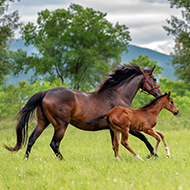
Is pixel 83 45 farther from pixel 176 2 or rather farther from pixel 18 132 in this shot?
pixel 18 132

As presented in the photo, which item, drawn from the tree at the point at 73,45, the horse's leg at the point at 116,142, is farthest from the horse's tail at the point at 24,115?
the tree at the point at 73,45

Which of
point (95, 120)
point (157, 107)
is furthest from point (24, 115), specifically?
point (157, 107)

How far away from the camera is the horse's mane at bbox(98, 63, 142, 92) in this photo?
8172 mm

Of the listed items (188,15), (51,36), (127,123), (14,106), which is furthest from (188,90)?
(127,123)

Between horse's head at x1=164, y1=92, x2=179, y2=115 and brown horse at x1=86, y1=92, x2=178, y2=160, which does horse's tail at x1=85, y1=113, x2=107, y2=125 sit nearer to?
brown horse at x1=86, y1=92, x2=178, y2=160

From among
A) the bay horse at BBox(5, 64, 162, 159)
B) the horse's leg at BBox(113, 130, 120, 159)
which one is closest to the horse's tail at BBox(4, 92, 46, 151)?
the bay horse at BBox(5, 64, 162, 159)

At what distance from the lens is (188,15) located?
2497 centimetres

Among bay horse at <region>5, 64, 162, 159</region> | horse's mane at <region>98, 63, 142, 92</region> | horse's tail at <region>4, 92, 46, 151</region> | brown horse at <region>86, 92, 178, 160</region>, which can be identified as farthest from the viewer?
horse's mane at <region>98, 63, 142, 92</region>

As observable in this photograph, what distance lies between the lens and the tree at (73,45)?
110 feet

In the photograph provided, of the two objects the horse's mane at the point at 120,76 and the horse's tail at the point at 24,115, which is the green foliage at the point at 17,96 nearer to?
the horse's tail at the point at 24,115

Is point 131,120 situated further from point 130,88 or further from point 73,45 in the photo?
point 73,45

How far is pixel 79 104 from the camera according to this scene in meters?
7.48

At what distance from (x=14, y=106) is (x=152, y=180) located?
22.2 meters

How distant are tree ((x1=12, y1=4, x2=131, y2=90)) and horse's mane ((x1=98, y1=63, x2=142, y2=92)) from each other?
80.0 ft
